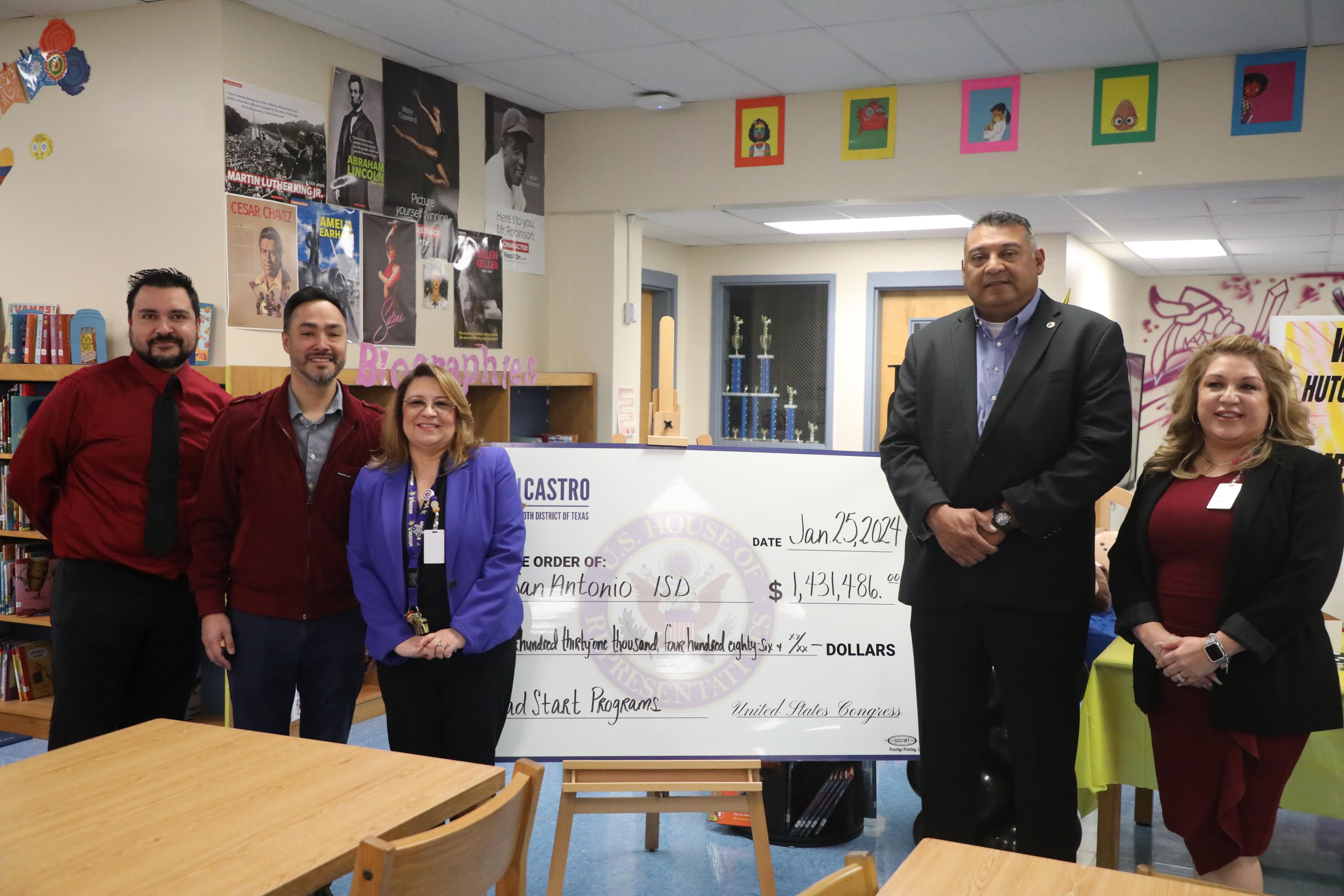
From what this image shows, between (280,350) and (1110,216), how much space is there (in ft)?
16.2

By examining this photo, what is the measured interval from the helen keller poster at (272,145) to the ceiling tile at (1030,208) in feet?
10.3

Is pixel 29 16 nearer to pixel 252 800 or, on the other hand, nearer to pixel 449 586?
pixel 449 586

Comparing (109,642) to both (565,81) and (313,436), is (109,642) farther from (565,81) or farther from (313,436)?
(565,81)

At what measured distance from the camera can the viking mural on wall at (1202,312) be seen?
30.0ft

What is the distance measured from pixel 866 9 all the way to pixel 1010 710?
2708mm

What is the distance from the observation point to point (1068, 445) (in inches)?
82.7

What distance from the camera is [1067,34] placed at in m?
4.00

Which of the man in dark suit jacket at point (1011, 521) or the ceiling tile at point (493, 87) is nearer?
the man in dark suit jacket at point (1011, 521)

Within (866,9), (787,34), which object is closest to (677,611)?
(866,9)

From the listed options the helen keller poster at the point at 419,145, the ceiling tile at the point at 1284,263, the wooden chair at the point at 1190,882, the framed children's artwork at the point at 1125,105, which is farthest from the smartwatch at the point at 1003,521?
the ceiling tile at the point at 1284,263

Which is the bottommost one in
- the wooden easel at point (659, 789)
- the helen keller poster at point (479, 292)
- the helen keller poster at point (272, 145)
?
the wooden easel at point (659, 789)

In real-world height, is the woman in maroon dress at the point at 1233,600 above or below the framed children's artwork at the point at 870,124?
below

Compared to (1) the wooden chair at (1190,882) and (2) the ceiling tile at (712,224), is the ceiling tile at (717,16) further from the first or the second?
(1) the wooden chair at (1190,882)

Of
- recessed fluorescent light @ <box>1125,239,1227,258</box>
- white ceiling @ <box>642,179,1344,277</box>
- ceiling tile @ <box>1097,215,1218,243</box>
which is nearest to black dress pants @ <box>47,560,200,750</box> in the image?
white ceiling @ <box>642,179,1344,277</box>
